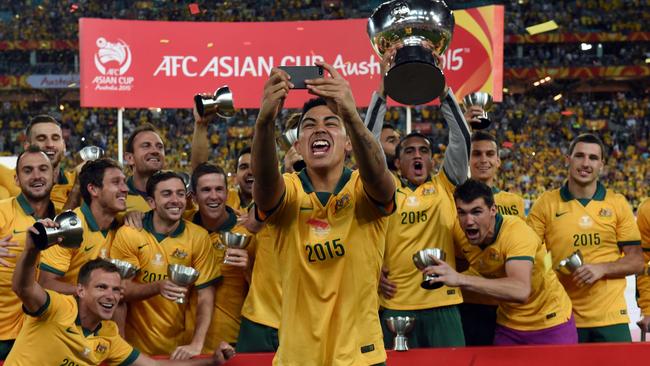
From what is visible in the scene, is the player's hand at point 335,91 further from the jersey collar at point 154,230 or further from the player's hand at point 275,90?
the jersey collar at point 154,230

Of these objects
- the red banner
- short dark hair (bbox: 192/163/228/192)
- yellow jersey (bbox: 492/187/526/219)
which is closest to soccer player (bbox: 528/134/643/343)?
yellow jersey (bbox: 492/187/526/219)

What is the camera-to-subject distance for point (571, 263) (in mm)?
4934

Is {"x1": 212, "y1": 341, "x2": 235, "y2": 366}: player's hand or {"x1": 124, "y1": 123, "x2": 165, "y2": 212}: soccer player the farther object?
{"x1": 124, "y1": 123, "x2": 165, "y2": 212}: soccer player

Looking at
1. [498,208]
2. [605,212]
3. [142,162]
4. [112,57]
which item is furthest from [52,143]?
[112,57]

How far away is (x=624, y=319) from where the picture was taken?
5.45m

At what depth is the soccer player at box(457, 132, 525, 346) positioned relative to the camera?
5.28 meters

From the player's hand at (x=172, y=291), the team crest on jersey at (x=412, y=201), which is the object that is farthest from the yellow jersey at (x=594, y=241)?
the player's hand at (x=172, y=291)

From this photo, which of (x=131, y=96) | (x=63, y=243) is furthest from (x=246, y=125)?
(x=63, y=243)

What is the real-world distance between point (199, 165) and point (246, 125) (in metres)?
24.3

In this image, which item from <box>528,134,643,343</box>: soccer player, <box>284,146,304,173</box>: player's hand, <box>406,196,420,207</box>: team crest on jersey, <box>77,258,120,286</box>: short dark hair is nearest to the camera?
<box>77,258,120,286</box>: short dark hair

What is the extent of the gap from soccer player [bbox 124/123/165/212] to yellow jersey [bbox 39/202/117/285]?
2.03 feet

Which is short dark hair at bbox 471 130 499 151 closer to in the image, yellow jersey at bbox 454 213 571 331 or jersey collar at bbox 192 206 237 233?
yellow jersey at bbox 454 213 571 331

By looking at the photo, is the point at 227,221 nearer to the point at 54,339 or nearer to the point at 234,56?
the point at 54,339

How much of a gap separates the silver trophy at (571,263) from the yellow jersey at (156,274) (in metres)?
2.08
